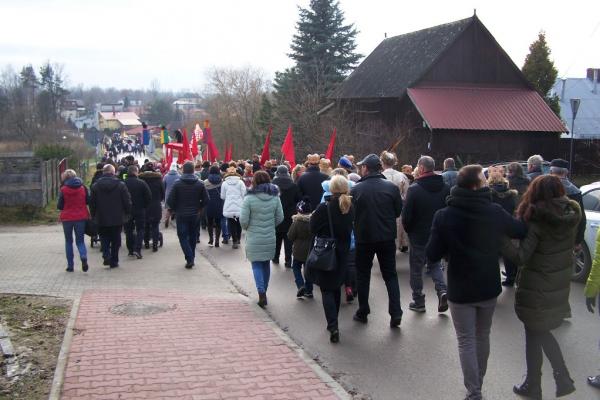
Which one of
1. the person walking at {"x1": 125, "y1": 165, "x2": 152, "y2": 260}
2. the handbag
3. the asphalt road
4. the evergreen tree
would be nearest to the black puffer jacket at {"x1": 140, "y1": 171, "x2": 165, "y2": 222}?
the person walking at {"x1": 125, "y1": 165, "x2": 152, "y2": 260}

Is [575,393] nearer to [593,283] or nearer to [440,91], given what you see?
[593,283]

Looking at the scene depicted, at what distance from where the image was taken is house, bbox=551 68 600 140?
1970 inches

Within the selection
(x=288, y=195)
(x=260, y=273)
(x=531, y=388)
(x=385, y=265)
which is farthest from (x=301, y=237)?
(x=531, y=388)

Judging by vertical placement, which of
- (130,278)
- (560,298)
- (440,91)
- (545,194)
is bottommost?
(130,278)

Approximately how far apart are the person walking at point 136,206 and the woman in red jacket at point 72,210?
1.26 meters

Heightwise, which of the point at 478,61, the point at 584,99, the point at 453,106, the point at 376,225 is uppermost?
the point at 478,61

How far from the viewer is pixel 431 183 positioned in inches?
304

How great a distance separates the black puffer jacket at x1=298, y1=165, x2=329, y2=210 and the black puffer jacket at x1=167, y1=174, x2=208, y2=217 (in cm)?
201

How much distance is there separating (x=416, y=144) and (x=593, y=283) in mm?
25183

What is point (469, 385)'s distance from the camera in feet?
16.7

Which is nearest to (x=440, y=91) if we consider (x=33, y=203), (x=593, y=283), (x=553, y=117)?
(x=553, y=117)

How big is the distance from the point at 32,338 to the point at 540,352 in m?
5.06

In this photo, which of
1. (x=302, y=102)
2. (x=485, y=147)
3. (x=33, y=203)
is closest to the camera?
(x=33, y=203)

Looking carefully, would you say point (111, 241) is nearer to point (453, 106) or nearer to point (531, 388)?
point (531, 388)
